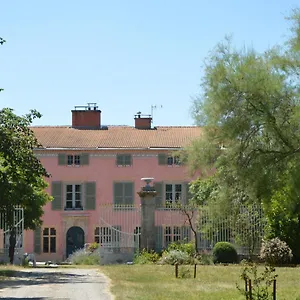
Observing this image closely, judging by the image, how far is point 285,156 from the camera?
2138 cm

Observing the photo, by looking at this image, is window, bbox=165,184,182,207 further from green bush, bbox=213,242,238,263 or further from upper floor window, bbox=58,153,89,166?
green bush, bbox=213,242,238,263

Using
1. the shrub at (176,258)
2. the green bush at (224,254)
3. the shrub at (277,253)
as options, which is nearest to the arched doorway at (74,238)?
the shrub at (176,258)

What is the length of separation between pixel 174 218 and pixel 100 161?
15.6 meters

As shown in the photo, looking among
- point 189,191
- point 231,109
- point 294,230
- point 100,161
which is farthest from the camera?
point 100,161

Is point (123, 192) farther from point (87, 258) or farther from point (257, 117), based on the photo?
point (257, 117)

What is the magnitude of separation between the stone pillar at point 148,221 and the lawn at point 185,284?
5.58 metres

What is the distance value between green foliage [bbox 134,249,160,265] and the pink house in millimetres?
16457

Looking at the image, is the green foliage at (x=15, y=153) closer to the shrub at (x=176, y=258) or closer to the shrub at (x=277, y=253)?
the shrub at (x=176, y=258)

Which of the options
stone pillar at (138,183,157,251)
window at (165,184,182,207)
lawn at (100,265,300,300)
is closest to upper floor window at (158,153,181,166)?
window at (165,184,182,207)

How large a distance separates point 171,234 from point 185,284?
1466 centimetres

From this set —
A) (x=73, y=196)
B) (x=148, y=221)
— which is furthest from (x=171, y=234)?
(x=73, y=196)

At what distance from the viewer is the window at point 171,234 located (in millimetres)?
36281

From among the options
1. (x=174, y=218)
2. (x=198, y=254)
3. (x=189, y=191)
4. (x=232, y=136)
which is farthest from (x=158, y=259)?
(x=189, y=191)

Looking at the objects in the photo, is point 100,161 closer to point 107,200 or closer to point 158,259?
point 107,200
